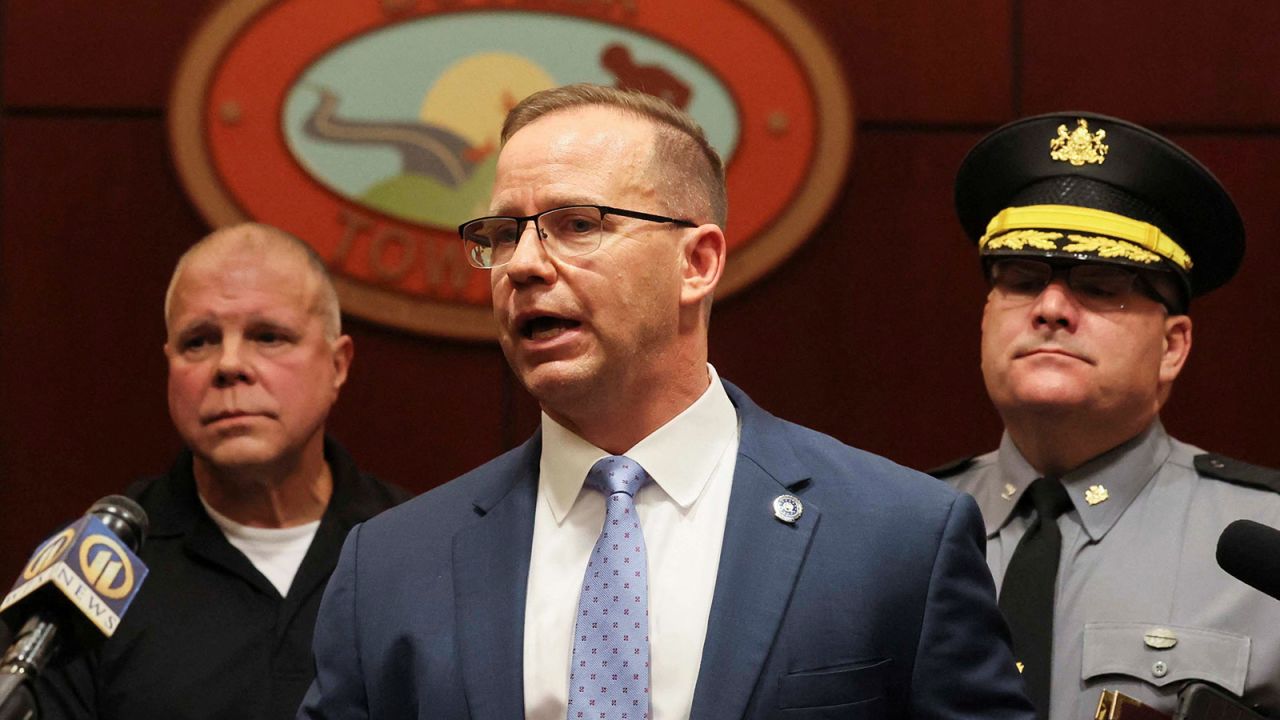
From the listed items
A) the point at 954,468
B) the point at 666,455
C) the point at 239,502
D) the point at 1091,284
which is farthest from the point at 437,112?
the point at 666,455

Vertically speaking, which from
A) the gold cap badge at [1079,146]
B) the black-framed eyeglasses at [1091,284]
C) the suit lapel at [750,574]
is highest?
the gold cap badge at [1079,146]

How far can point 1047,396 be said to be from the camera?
2355mm

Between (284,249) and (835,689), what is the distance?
1465 mm

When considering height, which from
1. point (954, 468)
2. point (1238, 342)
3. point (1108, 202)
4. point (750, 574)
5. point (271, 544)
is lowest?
point (271, 544)

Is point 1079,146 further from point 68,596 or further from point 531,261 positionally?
point 68,596

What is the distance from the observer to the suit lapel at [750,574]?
5.51ft

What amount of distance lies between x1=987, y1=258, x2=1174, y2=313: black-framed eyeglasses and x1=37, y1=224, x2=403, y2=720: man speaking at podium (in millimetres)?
1170

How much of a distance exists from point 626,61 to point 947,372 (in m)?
0.93

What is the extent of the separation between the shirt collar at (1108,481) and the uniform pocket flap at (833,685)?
2.51 feet

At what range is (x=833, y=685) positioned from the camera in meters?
1.71

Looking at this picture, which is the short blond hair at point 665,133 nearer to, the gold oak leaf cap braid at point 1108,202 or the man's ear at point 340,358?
the gold oak leaf cap braid at point 1108,202

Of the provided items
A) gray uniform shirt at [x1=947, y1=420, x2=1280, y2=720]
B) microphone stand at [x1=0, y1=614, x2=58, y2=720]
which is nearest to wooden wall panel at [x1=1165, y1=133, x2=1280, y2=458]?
gray uniform shirt at [x1=947, y1=420, x2=1280, y2=720]

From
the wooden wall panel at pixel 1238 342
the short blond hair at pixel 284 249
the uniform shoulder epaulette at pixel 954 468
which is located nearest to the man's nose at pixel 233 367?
the short blond hair at pixel 284 249

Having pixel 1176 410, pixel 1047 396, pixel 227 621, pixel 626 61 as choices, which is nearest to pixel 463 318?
pixel 626 61
